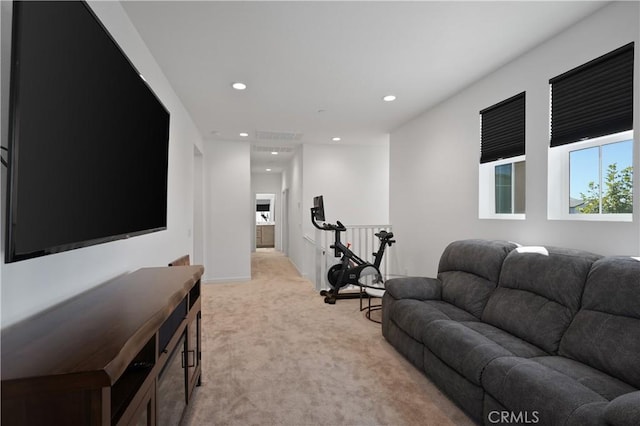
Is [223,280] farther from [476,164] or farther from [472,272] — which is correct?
[476,164]

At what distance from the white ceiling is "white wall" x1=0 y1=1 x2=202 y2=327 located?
19cm

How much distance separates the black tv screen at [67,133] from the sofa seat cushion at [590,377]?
2.24m

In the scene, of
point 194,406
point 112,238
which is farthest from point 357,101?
point 194,406

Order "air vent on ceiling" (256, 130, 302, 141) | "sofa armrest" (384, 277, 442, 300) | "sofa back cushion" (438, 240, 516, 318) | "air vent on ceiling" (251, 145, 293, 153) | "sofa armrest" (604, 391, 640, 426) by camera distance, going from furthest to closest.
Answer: "air vent on ceiling" (251, 145, 293, 153), "air vent on ceiling" (256, 130, 302, 141), "sofa armrest" (384, 277, 442, 300), "sofa back cushion" (438, 240, 516, 318), "sofa armrest" (604, 391, 640, 426)

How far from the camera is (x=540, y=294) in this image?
6.82 feet

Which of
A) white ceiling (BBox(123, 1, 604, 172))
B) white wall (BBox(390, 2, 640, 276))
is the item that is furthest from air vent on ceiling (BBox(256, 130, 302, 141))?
white wall (BBox(390, 2, 640, 276))

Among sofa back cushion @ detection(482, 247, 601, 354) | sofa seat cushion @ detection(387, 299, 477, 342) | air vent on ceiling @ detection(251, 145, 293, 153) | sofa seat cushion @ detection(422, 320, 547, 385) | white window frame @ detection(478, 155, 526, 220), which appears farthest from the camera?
air vent on ceiling @ detection(251, 145, 293, 153)

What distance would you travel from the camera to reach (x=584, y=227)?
2.16 metres

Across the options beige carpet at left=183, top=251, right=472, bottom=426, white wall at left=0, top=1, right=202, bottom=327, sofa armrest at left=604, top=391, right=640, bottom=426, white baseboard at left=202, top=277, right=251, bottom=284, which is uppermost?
white wall at left=0, top=1, right=202, bottom=327

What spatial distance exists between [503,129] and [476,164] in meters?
0.44

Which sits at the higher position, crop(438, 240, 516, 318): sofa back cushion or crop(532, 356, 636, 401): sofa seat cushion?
crop(438, 240, 516, 318): sofa back cushion

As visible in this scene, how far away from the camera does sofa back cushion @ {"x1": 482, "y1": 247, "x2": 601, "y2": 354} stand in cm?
188

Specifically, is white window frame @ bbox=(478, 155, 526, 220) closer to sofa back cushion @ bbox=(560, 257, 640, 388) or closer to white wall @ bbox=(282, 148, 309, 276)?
sofa back cushion @ bbox=(560, 257, 640, 388)

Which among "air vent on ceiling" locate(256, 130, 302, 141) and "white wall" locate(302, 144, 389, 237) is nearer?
"air vent on ceiling" locate(256, 130, 302, 141)
